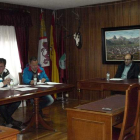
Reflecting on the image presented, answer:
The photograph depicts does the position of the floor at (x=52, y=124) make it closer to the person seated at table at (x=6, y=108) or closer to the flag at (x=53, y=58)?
the person seated at table at (x=6, y=108)

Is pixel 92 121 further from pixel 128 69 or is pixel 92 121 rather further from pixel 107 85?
pixel 128 69

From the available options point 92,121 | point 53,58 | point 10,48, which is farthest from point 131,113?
point 53,58

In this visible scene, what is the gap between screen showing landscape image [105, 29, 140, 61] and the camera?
6.92 m

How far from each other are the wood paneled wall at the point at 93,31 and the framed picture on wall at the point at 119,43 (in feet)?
0.41

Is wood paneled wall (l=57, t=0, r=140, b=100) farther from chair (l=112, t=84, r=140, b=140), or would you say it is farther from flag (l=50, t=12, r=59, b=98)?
chair (l=112, t=84, r=140, b=140)

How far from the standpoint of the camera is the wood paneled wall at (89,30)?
705cm

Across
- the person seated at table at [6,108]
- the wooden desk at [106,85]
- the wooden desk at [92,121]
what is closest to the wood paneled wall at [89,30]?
the wooden desk at [106,85]

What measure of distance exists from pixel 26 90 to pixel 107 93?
10.7 feet

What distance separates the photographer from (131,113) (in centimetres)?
307

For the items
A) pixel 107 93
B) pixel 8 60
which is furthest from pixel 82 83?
pixel 8 60

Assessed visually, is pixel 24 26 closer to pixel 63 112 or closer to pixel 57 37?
pixel 57 37

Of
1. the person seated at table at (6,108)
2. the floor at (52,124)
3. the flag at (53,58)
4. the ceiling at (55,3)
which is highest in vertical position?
the ceiling at (55,3)

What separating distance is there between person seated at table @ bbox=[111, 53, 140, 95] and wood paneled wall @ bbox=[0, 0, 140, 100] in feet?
2.13

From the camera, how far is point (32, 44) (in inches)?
301
